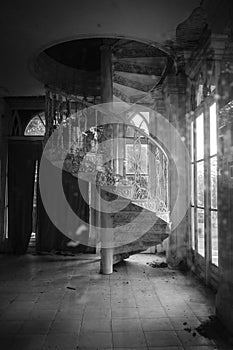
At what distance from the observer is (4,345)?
9.11ft

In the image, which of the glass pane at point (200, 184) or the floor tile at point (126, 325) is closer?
the floor tile at point (126, 325)

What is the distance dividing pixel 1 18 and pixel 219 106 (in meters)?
2.65

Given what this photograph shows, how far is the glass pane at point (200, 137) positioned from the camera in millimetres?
5051

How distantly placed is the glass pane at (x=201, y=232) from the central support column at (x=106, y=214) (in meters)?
1.31

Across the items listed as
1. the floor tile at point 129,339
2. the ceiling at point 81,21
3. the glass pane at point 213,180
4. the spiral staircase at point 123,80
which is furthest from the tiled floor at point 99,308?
the ceiling at point 81,21

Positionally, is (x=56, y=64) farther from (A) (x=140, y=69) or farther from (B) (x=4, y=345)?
(B) (x=4, y=345)

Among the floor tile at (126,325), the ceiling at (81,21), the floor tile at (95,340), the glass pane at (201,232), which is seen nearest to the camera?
the floor tile at (95,340)

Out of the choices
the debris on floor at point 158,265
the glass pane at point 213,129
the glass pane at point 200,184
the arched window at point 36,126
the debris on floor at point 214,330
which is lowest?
the debris on floor at point 158,265

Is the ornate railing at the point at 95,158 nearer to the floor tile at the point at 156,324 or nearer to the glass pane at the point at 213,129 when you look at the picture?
the glass pane at the point at 213,129

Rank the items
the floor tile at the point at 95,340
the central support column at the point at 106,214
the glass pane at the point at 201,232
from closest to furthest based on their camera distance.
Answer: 1. the floor tile at the point at 95,340
2. the glass pane at the point at 201,232
3. the central support column at the point at 106,214

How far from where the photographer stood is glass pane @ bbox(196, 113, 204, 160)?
5.05 meters

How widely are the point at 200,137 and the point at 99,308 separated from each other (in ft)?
9.36

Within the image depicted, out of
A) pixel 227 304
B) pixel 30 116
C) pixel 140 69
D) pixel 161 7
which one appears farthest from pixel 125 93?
pixel 227 304

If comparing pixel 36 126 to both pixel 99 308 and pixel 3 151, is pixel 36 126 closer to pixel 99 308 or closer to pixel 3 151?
pixel 3 151
